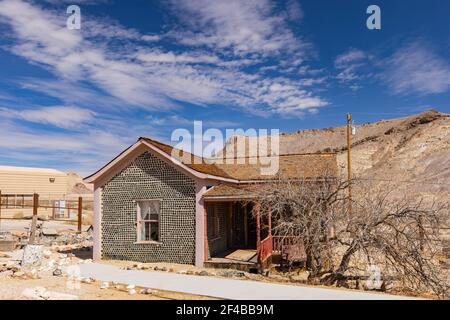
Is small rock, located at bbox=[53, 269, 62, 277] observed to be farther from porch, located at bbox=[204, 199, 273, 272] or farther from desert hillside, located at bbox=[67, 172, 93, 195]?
desert hillside, located at bbox=[67, 172, 93, 195]

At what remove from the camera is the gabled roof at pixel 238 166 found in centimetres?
1537

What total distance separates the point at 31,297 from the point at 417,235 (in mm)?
10035

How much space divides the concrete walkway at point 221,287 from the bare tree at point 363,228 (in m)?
2.15

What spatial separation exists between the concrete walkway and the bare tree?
7.07 feet

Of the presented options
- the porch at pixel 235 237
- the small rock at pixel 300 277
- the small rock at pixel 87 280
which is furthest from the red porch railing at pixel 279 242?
the small rock at pixel 87 280

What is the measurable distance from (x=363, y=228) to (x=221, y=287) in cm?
439

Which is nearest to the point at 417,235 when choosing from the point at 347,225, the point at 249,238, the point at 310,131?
the point at 347,225

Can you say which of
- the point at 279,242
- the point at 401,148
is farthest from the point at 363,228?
the point at 401,148

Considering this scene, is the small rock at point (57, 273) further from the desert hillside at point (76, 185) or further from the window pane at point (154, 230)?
the desert hillside at point (76, 185)

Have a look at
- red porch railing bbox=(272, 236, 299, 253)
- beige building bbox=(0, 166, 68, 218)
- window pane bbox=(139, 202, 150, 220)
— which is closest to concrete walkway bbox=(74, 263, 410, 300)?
window pane bbox=(139, 202, 150, 220)

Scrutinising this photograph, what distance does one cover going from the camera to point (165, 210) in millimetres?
15375

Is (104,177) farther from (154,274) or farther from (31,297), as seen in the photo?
(31,297)

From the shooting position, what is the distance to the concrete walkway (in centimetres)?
902

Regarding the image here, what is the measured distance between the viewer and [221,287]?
1025 cm
